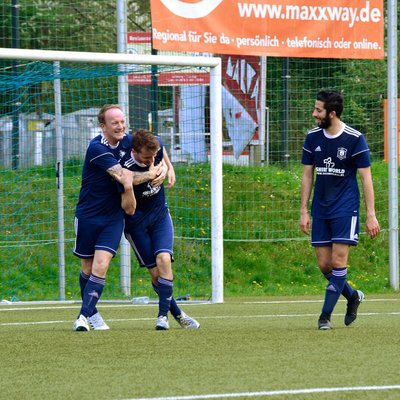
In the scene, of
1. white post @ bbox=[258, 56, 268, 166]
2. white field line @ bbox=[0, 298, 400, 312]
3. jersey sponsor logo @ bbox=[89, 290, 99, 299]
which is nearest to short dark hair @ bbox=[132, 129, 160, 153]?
jersey sponsor logo @ bbox=[89, 290, 99, 299]

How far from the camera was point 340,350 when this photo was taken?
7672 millimetres

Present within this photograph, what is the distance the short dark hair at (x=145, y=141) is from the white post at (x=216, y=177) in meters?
4.42

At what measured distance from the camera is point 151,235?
9.66m

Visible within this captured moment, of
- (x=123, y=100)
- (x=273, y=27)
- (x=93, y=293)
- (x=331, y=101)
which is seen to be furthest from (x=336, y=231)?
(x=273, y=27)

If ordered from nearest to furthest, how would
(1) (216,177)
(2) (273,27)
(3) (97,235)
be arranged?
(3) (97,235) → (1) (216,177) → (2) (273,27)

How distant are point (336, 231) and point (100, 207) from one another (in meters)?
1.99

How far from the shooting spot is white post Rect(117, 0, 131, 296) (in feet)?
48.8

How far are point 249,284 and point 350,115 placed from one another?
3.51 metres

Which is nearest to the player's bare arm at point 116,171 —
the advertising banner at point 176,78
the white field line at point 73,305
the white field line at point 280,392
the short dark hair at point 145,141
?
the short dark hair at point 145,141

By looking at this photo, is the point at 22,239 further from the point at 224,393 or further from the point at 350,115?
the point at 224,393

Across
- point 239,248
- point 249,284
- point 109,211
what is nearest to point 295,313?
point 109,211

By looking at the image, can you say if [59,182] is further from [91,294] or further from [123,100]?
[91,294]

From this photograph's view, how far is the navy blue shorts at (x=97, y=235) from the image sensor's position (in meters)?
9.62

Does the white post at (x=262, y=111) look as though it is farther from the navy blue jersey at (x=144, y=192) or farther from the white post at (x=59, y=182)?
the navy blue jersey at (x=144, y=192)
